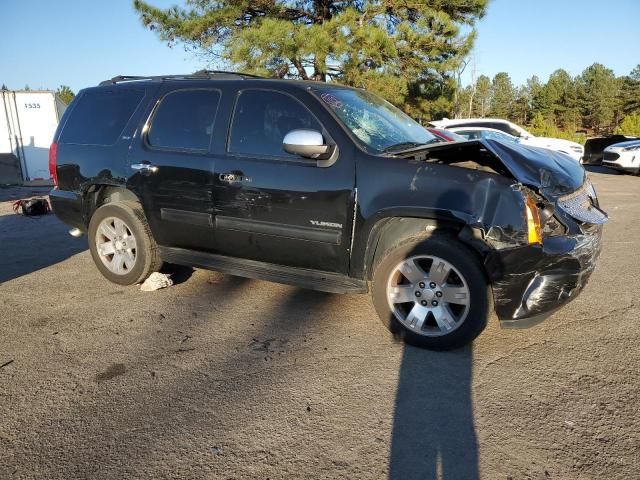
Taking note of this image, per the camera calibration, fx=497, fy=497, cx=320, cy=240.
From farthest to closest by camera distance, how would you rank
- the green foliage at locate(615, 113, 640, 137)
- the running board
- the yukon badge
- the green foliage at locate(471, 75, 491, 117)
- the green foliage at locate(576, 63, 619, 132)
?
the green foliage at locate(471, 75, 491, 117) < the green foliage at locate(576, 63, 619, 132) < the green foliage at locate(615, 113, 640, 137) < the running board < the yukon badge

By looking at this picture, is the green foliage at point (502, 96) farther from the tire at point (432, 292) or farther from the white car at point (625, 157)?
the tire at point (432, 292)

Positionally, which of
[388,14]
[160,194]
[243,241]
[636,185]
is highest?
[388,14]

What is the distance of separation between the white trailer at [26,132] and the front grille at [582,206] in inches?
666

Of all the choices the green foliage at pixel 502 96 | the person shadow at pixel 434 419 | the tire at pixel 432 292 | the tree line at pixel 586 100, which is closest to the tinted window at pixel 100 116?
the tire at pixel 432 292

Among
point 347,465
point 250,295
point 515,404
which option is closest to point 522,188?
point 515,404

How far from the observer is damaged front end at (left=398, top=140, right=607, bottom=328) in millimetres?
3053

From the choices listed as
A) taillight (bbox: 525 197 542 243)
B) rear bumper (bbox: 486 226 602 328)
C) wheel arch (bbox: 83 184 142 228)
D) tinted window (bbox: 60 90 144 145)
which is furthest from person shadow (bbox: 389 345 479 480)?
tinted window (bbox: 60 90 144 145)

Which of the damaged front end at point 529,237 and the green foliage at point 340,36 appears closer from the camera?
the damaged front end at point 529,237

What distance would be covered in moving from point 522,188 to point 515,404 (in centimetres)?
129

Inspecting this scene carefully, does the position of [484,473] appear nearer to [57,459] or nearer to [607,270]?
[57,459]

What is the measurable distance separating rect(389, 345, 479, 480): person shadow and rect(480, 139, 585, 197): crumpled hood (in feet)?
3.92

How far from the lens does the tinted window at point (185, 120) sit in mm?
4176

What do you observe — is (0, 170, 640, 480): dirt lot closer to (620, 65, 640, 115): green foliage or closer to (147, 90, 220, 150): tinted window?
(147, 90, 220, 150): tinted window

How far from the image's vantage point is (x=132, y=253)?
185 inches
